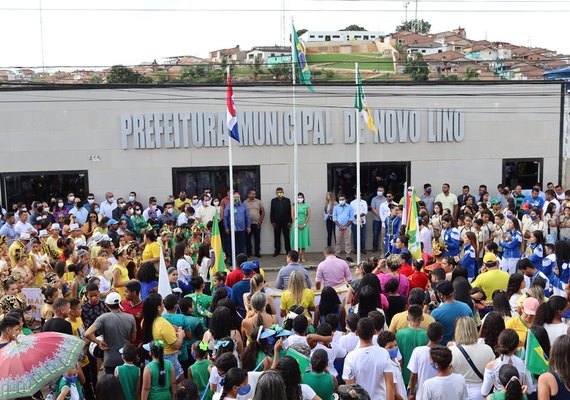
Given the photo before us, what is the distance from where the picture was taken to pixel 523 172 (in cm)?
1912

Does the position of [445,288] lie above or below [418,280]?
above

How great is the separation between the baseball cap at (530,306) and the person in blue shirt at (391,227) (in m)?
8.25

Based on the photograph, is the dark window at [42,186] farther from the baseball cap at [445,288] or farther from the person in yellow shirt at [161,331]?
the baseball cap at [445,288]

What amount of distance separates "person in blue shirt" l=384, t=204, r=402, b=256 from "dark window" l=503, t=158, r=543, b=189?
174 inches

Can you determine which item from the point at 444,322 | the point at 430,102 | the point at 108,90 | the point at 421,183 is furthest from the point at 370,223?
the point at 444,322

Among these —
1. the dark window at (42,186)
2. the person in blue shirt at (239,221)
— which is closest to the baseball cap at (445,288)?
the person in blue shirt at (239,221)

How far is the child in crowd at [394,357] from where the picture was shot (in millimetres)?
6004

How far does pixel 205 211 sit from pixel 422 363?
10.7 meters

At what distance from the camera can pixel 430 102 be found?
18.4 meters

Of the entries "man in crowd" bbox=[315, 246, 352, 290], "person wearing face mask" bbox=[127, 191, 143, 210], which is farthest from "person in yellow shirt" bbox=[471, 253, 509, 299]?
"person wearing face mask" bbox=[127, 191, 143, 210]

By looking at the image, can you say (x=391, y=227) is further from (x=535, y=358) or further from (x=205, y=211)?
(x=535, y=358)

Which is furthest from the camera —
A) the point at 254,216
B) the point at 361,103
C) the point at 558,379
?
the point at 254,216

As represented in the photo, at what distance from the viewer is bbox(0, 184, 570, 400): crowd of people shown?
219 inches

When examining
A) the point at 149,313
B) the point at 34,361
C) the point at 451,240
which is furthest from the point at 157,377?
the point at 451,240
